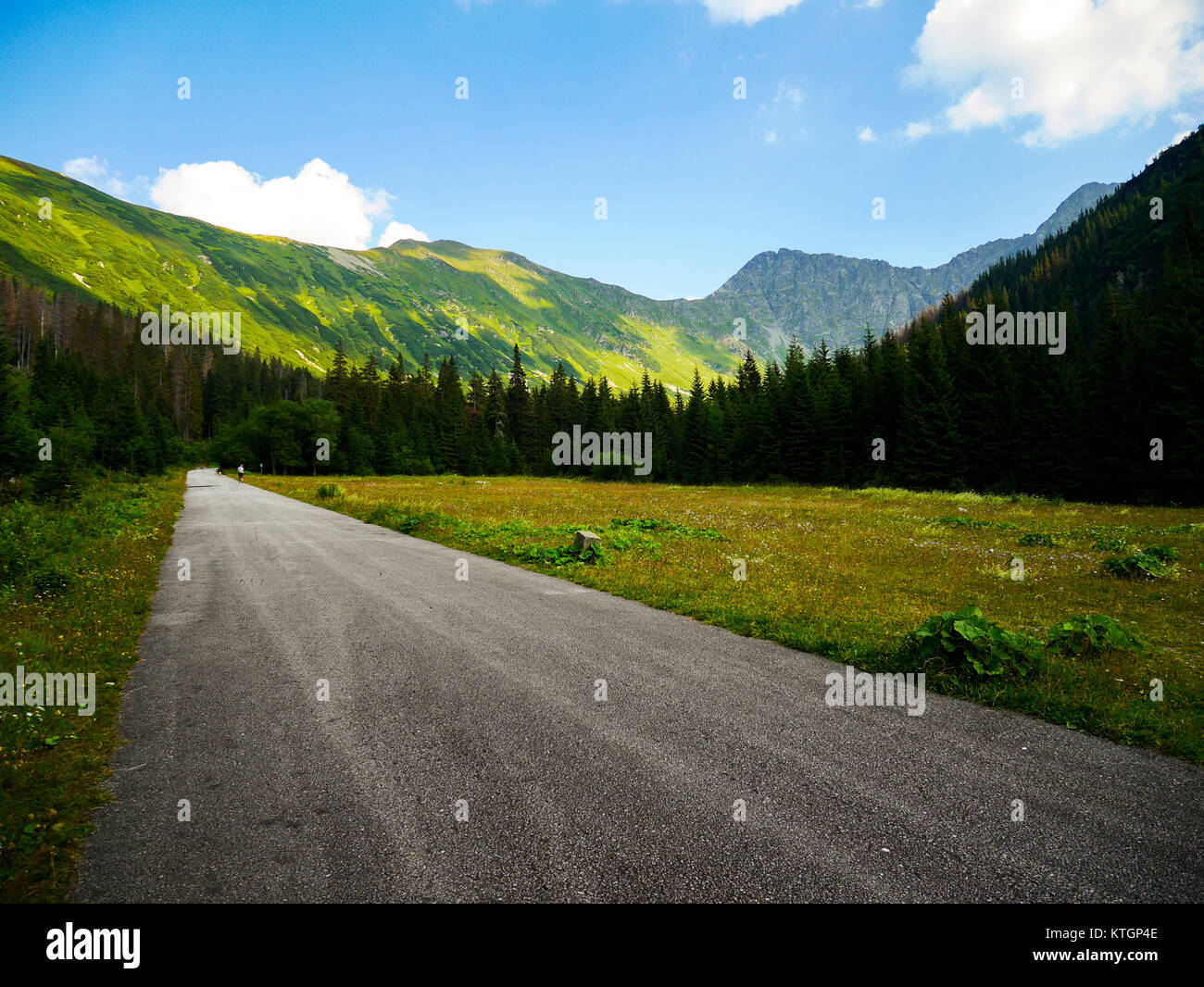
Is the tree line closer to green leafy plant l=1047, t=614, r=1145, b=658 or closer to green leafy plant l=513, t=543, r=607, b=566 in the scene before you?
green leafy plant l=513, t=543, r=607, b=566

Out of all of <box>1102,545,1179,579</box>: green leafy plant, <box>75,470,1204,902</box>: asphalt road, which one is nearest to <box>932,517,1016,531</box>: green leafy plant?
<box>1102,545,1179,579</box>: green leafy plant

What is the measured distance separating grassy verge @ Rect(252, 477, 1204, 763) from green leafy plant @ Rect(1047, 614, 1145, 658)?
19 centimetres

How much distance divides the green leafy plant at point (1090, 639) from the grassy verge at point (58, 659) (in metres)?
13.2

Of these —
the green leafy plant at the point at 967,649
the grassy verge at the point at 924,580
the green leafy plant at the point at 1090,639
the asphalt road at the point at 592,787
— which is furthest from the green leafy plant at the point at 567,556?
the green leafy plant at the point at 1090,639

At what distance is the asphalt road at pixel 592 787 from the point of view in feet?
12.6

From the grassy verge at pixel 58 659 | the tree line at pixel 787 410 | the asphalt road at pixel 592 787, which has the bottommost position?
the asphalt road at pixel 592 787

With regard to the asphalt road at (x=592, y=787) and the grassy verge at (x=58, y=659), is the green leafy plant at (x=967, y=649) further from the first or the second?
the grassy verge at (x=58, y=659)

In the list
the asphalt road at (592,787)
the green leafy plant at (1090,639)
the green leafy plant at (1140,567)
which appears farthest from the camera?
the green leafy plant at (1140,567)

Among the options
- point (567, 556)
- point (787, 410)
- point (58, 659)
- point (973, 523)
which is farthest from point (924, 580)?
point (787, 410)

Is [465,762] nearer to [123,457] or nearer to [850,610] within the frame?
[850,610]

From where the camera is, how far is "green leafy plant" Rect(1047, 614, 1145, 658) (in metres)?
8.80

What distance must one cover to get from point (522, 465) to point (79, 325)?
130 metres

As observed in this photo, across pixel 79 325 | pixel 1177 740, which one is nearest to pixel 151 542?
pixel 1177 740
